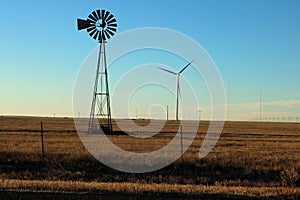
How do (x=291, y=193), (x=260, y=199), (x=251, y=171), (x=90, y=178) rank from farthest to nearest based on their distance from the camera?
1. (x=251, y=171)
2. (x=90, y=178)
3. (x=291, y=193)
4. (x=260, y=199)

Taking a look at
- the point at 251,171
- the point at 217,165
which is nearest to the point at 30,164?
the point at 217,165

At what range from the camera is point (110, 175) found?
16312mm

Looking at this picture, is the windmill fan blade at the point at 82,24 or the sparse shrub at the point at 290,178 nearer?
the sparse shrub at the point at 290,178

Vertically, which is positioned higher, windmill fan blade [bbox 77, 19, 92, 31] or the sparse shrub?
windmill fan blade [bbox 77, 19, 92, 31]

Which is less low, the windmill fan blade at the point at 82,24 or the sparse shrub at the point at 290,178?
the windmill fan blade at the point at 82,24

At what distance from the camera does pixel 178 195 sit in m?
10.4

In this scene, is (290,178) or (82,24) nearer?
(290,178)

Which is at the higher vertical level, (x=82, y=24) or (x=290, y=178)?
(x=82, y=24)

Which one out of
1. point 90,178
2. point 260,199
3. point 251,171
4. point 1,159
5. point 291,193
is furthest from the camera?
point 1,159

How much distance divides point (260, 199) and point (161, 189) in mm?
2527

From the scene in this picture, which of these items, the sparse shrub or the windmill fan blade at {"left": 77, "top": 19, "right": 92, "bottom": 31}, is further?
the windmill fan blade at {"left": 77, "top": 19, "right": 92, "bottom": 31}

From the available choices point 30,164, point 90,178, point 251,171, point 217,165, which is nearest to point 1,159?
point 30,164

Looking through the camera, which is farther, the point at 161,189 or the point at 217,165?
the point at 217,165

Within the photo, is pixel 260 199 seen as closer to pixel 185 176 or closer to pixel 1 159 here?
pixel 185 176
